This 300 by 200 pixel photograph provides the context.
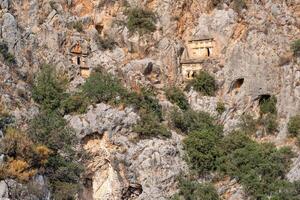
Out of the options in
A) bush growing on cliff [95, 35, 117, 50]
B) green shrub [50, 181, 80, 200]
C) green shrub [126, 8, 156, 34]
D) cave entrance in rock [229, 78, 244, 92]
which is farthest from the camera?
green shrub [126, 8, 156, 34]

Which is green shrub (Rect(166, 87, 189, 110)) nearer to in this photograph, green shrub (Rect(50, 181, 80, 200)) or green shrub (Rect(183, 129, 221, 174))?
green shrub (Rect(183, 129, 221, 174))

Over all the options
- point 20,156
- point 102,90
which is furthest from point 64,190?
point 102,90

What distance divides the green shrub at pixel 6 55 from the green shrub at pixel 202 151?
438 inches

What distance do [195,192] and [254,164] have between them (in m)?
3.61

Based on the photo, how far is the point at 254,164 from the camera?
114ft

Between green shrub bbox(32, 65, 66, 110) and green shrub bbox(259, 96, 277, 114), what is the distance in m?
11.7

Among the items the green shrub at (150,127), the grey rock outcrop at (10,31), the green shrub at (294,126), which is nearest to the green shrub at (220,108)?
the green shrub at (150,127)

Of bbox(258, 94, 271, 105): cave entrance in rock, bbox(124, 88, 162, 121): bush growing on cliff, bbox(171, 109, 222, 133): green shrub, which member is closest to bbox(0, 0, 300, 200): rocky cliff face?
bbox(258, 94, 271, 105): cave entrance in rock

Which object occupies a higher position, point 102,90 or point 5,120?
point 102,90

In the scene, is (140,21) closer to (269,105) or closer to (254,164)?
(269,105)

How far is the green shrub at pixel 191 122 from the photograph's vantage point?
37125mm

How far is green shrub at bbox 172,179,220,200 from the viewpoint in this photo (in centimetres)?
3362

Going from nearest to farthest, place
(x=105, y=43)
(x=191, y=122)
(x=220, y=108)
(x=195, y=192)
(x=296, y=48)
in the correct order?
1. (x=195, y=192)
2. (x=191, y=122)
3. (x=220, y=108)
4. (x=296, y=48)
5. (x=105, y=43)

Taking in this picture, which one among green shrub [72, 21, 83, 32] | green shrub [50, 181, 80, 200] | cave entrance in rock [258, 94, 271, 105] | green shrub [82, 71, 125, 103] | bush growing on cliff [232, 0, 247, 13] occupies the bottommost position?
green shrub [50, 181, 80, 200]
